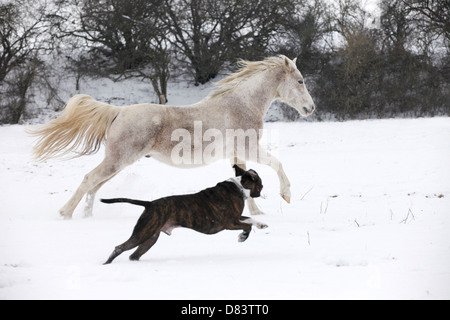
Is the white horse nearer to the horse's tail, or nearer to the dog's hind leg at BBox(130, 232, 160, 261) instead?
the horse's tail

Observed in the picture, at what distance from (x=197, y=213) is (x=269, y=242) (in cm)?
97

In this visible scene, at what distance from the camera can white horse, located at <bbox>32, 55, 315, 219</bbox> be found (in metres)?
5.94

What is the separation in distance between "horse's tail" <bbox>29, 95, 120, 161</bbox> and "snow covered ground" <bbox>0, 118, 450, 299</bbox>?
3.09 ft

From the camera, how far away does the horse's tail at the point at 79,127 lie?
248 inches

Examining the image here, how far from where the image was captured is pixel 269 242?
4496 millimetres

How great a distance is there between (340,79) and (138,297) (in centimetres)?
2126

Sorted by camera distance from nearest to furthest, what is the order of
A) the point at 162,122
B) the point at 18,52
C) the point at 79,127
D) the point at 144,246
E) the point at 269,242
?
the point at 144,246
the point at 269,242
the point at 162,122
the point at 79,127
the point at 18,52

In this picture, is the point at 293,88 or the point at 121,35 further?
the point at 121,35

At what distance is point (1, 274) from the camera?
3.41 meters

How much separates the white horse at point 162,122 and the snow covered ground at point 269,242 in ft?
2.44

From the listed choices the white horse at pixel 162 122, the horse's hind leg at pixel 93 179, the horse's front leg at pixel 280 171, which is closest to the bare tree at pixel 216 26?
the white horse at pixel 162 122

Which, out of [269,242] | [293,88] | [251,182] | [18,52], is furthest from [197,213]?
[18,52]

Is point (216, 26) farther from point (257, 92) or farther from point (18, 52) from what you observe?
point (257, 92)

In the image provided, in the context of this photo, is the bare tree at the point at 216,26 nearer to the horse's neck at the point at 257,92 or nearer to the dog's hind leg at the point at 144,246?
the horse's neck at the point at 257,92
